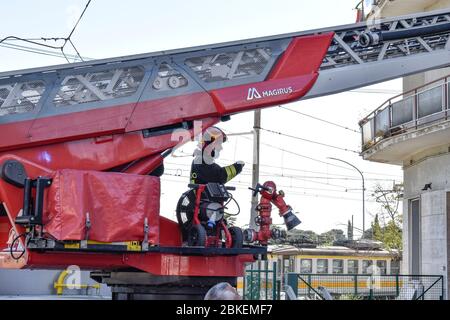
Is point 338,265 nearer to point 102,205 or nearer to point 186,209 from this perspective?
point 186,209

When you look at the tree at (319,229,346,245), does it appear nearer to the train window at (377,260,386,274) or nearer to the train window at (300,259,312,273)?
the train window at (377,260,386,274)

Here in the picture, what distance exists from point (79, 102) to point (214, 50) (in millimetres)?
1643

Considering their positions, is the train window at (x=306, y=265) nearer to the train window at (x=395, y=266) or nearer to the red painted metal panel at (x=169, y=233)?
the train window at (x=395, y=266)

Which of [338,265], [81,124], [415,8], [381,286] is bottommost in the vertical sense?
[338,265]

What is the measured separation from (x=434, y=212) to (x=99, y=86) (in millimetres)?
10391

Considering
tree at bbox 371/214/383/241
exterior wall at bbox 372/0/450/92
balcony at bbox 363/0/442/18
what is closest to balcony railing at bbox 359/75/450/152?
exterior wall at bbox 372/0/450/92

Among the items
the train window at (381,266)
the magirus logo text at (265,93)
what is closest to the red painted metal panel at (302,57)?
the magirus logo text at (265,93)

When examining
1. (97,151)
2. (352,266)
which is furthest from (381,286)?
(352,266)

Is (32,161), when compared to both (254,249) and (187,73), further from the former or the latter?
A: (254,249)

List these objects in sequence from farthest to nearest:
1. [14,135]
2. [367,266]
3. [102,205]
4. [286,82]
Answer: [367,266]
[286,82]
[14,135]
[102,205]

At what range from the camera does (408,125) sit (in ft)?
53.1

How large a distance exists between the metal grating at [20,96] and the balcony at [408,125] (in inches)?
363

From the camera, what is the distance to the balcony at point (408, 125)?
15.1 metres

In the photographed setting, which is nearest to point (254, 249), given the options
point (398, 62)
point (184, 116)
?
point (184, 116)
